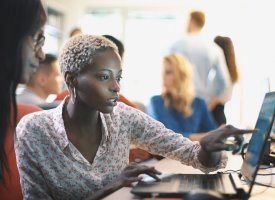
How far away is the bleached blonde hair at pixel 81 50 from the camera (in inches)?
56.6

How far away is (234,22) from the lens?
240 inches

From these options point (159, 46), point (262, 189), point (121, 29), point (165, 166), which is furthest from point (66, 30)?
point (262, 189)

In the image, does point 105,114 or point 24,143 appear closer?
point 24,143

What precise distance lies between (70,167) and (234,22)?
5.13m

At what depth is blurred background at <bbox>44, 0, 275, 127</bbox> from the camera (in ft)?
19.5

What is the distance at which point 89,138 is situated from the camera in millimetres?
1456

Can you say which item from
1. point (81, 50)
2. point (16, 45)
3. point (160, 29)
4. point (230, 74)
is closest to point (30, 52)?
point (16, 45)

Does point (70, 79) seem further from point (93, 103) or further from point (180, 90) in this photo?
point (180, 90)

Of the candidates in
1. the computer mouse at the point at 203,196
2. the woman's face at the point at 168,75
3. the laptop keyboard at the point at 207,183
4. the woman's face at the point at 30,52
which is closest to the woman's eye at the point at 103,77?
the woman's face at the point at 30,52

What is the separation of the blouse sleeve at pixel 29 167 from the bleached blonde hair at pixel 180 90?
1390 millimetres

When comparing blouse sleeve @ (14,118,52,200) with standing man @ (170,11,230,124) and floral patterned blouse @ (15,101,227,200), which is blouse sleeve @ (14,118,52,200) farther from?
standing man @ (170,11,230,124)

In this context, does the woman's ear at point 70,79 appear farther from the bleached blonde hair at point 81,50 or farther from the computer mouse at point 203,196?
the computer mouse at point 203,196

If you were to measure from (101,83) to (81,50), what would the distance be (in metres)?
0.13

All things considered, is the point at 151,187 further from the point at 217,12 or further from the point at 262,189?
the point at 217,12
